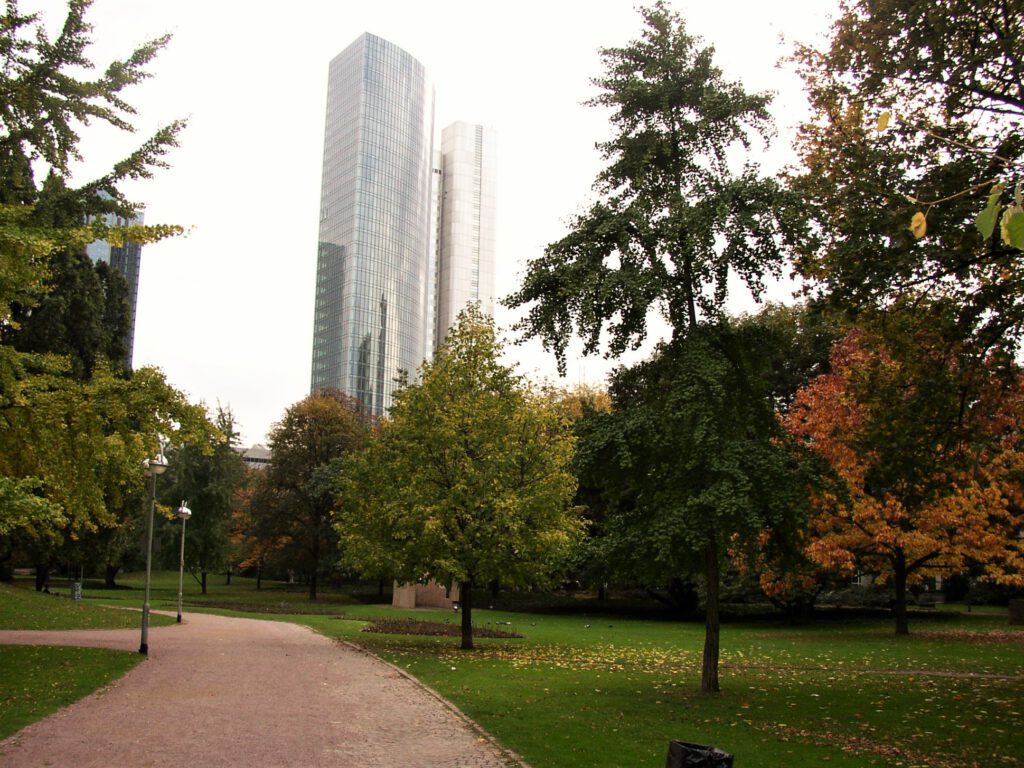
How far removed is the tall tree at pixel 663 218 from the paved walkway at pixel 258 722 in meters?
5.03

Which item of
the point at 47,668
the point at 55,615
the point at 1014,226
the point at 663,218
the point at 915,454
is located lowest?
the point at 55,615

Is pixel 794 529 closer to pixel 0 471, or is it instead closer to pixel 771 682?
pixel 771 682

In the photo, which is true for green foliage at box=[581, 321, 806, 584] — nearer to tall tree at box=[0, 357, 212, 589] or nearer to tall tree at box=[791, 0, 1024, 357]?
tall tree at box=[791, 0, 1024, 357]

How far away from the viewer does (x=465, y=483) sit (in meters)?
19.2

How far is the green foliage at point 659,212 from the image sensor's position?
1185 centimetres

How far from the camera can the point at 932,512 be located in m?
22.8

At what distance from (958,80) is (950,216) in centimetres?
213

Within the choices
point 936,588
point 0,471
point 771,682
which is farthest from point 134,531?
point 936,588

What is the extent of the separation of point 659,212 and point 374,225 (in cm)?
12874

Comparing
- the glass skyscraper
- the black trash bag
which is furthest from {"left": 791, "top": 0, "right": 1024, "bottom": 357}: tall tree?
the glass skyscraper

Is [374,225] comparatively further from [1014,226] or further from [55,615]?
[1014,226]

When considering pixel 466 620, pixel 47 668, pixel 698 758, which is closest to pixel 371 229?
pixel 466 620

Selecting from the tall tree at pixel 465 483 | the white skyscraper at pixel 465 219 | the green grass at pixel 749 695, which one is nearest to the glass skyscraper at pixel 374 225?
the white skyscraper at pixel 465 219

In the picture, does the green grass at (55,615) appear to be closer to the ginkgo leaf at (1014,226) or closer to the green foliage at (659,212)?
the green foliage at (659,212)
